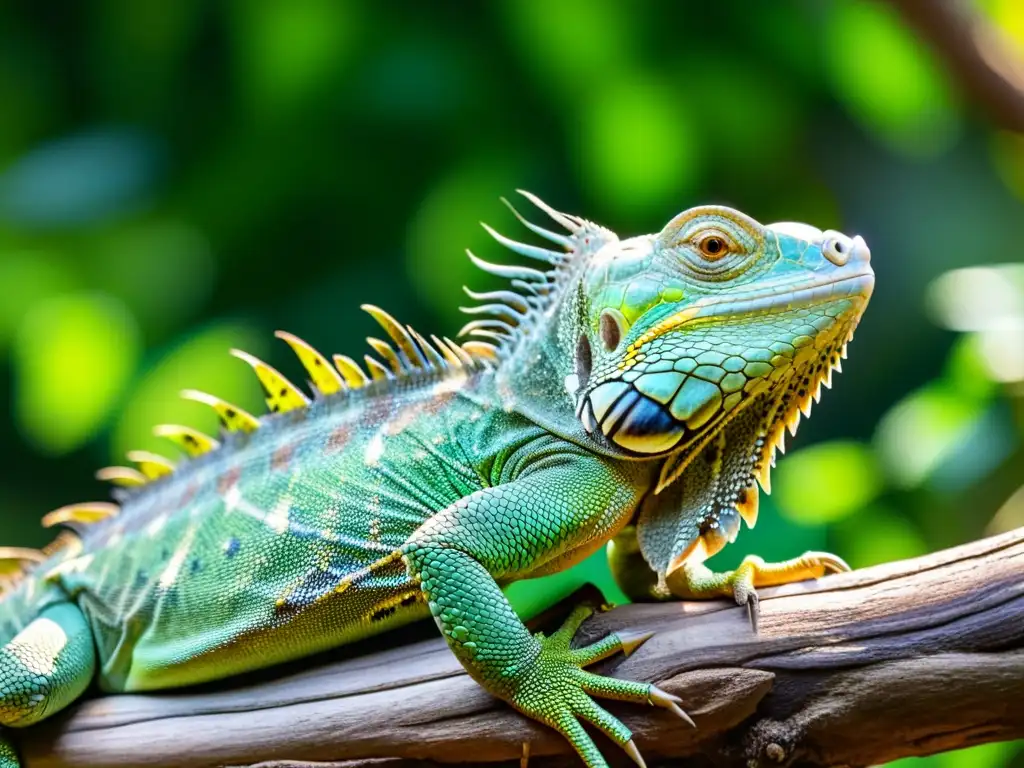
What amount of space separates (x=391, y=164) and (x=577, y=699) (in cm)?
433

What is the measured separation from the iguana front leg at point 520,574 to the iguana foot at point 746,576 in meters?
0.29

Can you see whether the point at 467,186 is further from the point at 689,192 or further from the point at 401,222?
the point at 689,192

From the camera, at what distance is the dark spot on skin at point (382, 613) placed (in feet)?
8.68

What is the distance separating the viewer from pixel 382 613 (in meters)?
2.66

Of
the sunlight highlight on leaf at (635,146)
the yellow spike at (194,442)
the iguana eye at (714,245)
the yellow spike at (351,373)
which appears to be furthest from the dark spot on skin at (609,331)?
the sunlight highlight on leaf at (635,146)


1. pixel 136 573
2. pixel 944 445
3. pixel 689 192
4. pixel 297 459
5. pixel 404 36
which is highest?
pixel 404 36

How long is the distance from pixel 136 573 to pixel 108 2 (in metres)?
4.66

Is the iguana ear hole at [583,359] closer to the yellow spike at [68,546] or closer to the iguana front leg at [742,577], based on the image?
the iguana front leg at [742,577]

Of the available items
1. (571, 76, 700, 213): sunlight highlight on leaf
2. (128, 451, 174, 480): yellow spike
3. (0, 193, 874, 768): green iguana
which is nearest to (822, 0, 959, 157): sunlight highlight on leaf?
(571, 76, 700, 213): sunlight highlight on leaf

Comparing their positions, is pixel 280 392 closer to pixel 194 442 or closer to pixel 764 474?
pixel 194 442

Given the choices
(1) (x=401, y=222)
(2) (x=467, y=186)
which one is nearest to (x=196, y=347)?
(1) (x=401, y=222)

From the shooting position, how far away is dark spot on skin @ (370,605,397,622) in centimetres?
265

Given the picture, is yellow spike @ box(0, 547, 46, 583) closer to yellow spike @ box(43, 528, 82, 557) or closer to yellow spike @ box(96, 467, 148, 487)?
yellow spike @ box(43, 528, 82, 557)

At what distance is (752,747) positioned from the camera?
7.69 ft
